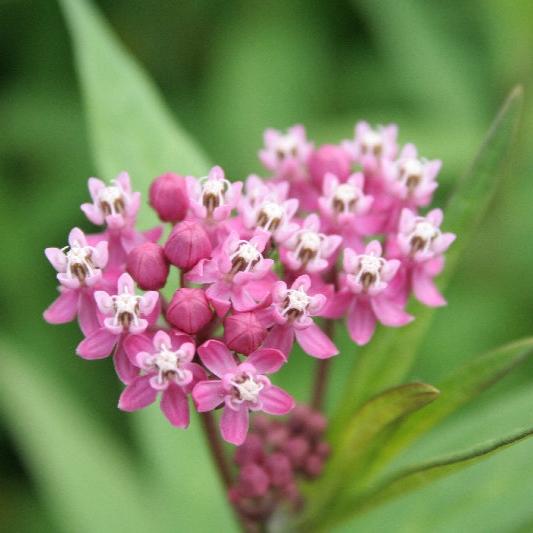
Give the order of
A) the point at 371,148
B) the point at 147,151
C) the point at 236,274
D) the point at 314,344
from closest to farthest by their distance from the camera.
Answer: the point at 236,274 → the point at 314,344 → the point at 371,148 → the point at 147,151

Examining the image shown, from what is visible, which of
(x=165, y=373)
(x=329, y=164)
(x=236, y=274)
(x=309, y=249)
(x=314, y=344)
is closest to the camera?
(x=165, y=373)

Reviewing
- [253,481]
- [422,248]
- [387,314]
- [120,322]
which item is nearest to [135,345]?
[120,322]

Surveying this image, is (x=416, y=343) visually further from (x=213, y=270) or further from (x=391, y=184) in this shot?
(x=213, y=270)

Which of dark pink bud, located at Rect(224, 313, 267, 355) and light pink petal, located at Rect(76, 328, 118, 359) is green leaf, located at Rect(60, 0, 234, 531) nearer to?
light pink petal, located at Rect(76, 328, 118, 359)

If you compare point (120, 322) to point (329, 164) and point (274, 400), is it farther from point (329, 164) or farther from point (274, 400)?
point (329, 164)

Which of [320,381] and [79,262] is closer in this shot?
[79,262]

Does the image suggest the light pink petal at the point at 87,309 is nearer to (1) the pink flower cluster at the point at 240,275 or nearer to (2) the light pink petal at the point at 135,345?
(1) the pink flower cluster at the point at 240,275
